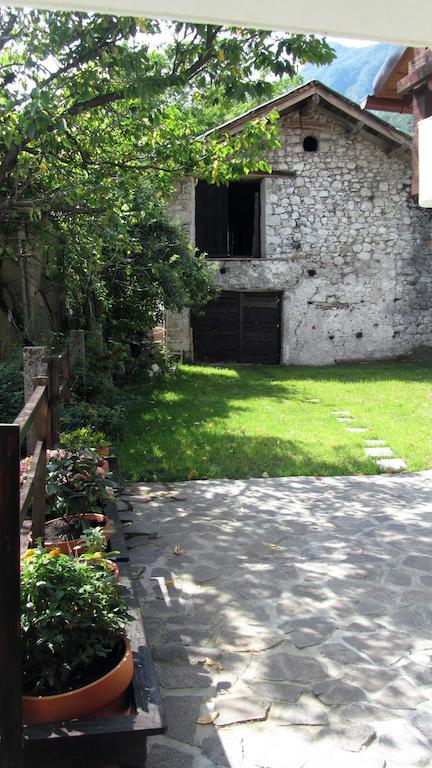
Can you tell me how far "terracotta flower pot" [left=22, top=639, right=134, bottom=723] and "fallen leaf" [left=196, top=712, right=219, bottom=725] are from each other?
593mm

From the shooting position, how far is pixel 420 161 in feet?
10.0

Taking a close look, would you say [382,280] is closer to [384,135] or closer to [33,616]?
[384,135]

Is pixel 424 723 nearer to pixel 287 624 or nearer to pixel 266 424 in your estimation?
pixel 287 624

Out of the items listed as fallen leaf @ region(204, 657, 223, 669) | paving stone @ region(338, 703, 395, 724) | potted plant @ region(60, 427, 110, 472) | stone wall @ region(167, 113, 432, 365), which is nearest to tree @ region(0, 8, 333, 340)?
potted plant @ region(60, 427, 110, 472)

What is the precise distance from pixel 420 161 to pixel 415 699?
2.51 m

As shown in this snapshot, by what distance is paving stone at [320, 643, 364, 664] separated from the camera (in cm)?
325

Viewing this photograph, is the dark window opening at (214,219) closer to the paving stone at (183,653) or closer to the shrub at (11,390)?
the shrub at (11,390)

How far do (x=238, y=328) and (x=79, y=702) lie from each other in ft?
46.0

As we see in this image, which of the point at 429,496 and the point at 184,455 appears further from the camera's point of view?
the point at 184,455

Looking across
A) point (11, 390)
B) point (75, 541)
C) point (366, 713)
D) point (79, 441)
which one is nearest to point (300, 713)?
point (366, 713)

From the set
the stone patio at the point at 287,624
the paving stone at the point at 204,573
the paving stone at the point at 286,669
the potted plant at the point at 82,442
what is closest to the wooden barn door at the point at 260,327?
the stone patio at the point at 287,624

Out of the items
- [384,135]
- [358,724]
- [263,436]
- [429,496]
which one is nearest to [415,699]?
[358,724]

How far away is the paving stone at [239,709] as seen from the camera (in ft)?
9.13

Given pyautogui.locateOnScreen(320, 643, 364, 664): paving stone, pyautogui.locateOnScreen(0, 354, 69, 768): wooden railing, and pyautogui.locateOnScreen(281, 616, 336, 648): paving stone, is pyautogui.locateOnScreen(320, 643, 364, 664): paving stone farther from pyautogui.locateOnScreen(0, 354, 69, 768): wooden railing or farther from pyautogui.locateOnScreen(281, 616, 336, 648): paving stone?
pyautogui.locateOnScreen(0, 354, 69, 768): wooden railing
